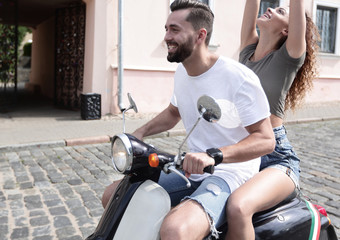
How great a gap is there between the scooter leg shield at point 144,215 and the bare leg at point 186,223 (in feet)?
0.15

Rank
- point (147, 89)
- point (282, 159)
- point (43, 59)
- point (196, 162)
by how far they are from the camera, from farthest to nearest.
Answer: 1. point (43, 59)
2. point (147, 89)
3. point (282, 159)
4. point (196, 162)

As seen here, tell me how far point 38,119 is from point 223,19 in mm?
6185

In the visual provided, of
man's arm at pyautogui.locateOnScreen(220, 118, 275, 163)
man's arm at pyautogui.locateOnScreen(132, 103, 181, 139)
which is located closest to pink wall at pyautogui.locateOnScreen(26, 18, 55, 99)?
man's arm at pyautogui.locateOnScreen(132, 103, 181, 139)

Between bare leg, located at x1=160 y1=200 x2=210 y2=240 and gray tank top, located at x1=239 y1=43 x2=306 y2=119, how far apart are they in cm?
97

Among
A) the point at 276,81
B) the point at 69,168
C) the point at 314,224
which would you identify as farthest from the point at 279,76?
the point at 69,168

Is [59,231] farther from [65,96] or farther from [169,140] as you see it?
[65,96]

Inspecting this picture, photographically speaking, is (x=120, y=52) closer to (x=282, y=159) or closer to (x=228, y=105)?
(x=282, y=159)

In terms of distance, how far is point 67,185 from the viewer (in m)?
4.50

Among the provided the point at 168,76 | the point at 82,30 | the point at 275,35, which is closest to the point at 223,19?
the point at 168,76

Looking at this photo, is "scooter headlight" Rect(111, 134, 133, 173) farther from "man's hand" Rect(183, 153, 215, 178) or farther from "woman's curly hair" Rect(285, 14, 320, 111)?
"woman's curly hair" Rect(285, 14, 320, 111)

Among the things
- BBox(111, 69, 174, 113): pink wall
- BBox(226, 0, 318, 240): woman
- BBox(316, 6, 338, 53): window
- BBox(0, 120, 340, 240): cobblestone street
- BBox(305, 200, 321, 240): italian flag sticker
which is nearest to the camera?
BBox(226, 0, 318, 240): woman

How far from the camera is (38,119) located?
960 centimetres

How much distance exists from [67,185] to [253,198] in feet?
10.3

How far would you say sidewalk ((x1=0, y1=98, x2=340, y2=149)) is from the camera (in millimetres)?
6934
